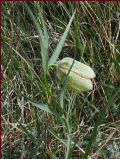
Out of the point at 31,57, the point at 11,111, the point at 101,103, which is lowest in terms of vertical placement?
the point at 101,103

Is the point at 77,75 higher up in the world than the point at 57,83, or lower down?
higher up

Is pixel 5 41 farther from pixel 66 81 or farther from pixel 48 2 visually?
pixel 66 81

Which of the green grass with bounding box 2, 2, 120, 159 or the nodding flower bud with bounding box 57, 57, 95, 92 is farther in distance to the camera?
the green grass with bounding box 2, 2, 120, 159

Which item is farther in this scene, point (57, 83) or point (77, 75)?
point (57, 83)

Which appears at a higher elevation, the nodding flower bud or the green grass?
the nodding flower bud

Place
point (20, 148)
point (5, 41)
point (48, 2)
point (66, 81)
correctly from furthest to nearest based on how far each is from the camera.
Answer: point (48, 2)
point (5, 41)
point (20, 148)
point (66, 81)

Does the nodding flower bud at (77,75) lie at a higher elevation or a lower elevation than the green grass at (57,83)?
higher

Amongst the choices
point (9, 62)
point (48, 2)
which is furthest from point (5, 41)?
point (48, 2)

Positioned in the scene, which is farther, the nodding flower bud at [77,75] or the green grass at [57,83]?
the green grass at [57,83]
